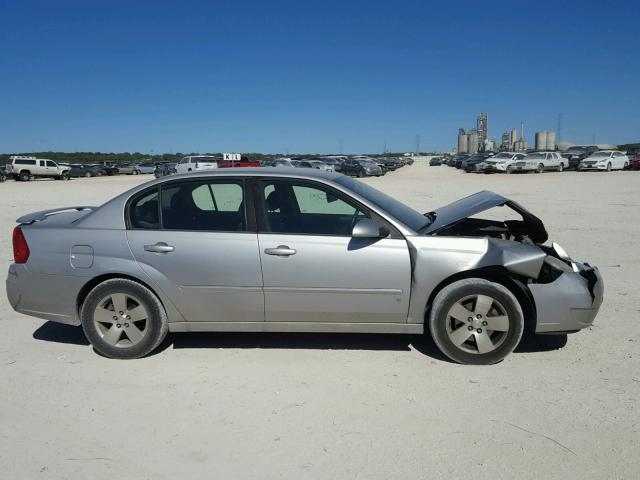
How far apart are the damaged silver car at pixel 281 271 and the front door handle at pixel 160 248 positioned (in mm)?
13

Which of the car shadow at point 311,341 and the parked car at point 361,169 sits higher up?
the car shadow at point 311,341

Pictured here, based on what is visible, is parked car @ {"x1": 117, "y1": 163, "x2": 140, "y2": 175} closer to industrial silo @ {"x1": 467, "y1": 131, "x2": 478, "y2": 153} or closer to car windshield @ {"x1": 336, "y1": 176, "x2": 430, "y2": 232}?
car windshield @ {"x1": 336, "y1": 176, "x2": 430, "y2": 232}

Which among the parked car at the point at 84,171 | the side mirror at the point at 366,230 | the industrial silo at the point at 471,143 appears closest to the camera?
the side mirror at the point at 366,230

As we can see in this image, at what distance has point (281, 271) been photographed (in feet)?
15.0

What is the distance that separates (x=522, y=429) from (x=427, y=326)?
1.27 meters

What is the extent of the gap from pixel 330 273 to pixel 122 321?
5.82 ft

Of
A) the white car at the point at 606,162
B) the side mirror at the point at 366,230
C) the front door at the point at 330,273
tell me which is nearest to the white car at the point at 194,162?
the white car at the point at 606,162

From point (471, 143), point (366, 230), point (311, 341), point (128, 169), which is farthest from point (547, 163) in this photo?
point (471, 143)

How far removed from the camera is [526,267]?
4.50 meters

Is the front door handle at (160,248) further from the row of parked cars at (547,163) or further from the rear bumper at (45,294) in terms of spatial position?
the row of parked cars at (547,163)

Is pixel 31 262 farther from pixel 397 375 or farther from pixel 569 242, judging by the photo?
pixel 569 242

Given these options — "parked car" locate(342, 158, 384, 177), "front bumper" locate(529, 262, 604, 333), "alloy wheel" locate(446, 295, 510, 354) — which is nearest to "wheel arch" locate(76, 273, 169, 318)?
"alloy wheel" locate(446, 295, 510, 354)

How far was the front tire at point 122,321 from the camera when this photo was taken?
15.4 feet

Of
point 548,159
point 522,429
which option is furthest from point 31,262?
point 548,159
